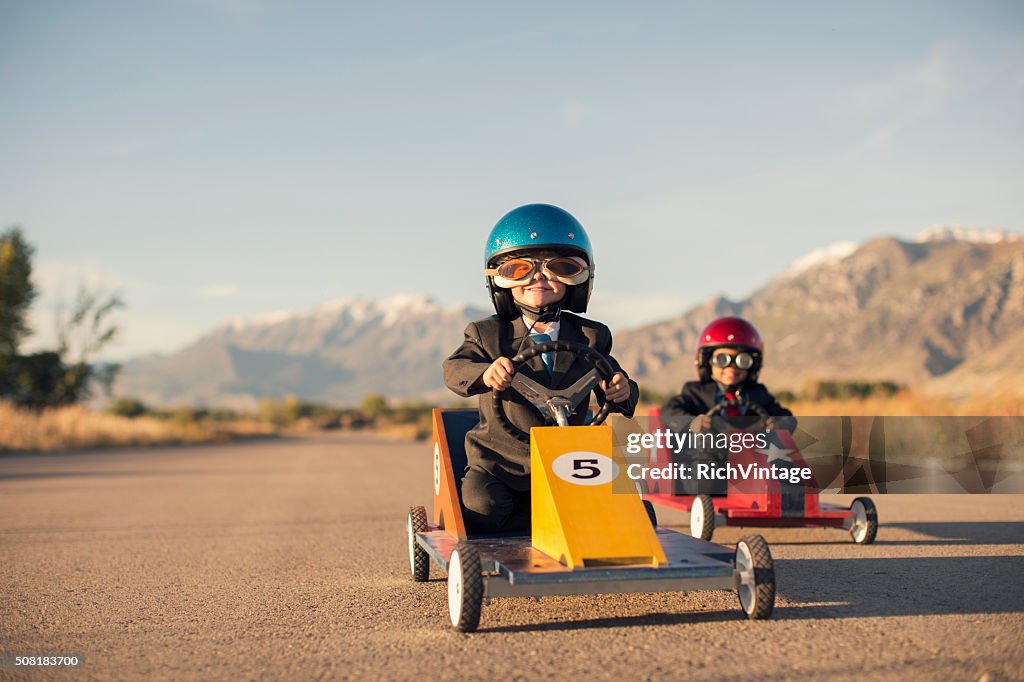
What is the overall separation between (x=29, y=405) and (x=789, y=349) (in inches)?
5050

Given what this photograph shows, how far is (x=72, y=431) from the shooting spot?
26.9 m

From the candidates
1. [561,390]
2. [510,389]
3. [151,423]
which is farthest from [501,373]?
[151,423]

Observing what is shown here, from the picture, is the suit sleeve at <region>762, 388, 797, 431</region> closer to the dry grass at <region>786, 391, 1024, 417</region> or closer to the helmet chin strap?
the helmet chin strap

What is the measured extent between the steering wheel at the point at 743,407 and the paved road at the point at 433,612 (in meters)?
1.03

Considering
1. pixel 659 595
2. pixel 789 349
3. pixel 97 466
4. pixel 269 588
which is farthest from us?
pixel 789 349

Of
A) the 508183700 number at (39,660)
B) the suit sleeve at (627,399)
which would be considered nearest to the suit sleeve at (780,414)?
the suit sleeve at (627,399)

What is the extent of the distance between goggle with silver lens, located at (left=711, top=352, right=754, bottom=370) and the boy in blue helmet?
11.9ft

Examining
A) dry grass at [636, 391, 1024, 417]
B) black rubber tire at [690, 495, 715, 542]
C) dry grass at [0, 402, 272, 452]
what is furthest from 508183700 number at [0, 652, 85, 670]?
dry grass at [0, 402, 272, 452]

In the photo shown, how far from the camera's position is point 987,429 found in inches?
600

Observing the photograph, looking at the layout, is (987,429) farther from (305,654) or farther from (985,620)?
(305,654)

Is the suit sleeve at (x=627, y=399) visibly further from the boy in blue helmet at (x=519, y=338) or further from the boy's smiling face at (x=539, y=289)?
the boy's smiling face at (x=539, y=289)

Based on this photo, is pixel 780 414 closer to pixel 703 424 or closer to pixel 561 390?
pixel 703 424

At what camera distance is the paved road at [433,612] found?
3414 mm

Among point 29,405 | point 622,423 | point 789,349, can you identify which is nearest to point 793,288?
point 789,349
